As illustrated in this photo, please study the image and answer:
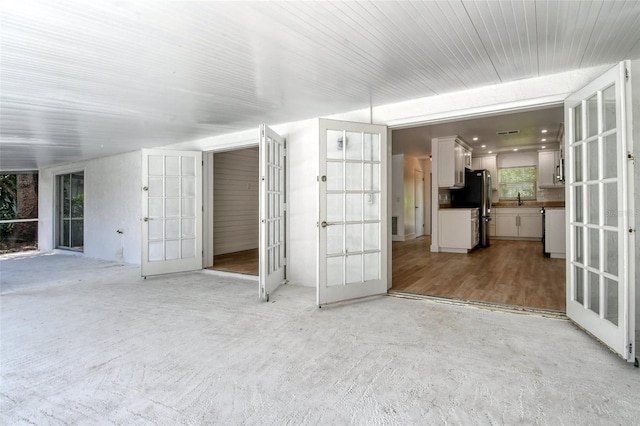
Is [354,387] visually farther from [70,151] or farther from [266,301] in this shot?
[70,151]

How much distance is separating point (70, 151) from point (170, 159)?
2.86m

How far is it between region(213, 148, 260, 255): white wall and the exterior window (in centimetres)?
721

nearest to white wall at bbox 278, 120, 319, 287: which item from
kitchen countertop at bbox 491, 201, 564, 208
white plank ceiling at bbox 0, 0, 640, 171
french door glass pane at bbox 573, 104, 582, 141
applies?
white plank ceiling at bbox 0, 0, 640, 171

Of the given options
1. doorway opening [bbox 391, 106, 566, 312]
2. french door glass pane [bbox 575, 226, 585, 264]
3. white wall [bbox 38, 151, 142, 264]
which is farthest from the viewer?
white wall [bbox 38, 151, 142, 264]

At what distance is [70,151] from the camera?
668 centimetres

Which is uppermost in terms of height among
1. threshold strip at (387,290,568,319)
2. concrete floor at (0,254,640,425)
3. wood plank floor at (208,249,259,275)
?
wood plank floor at (208,249,259,275)

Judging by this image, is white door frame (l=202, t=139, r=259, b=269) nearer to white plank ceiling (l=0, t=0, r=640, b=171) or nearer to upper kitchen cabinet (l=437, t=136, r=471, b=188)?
white plank ceiling (l=0, t=0, r=640, b=171)

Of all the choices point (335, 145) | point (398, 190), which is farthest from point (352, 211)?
point (398, 190)

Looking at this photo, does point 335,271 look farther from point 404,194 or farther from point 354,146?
point 404,194

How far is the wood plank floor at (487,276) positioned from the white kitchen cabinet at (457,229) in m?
0.31

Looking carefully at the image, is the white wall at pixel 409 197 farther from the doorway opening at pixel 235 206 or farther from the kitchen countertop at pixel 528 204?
the doorway opening at pixel 235 206

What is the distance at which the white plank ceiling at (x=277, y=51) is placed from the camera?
2.03 meters

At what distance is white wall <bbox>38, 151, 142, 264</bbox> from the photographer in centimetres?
677

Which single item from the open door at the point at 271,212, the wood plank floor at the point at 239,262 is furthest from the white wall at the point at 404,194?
the open door at the point at 271,212
